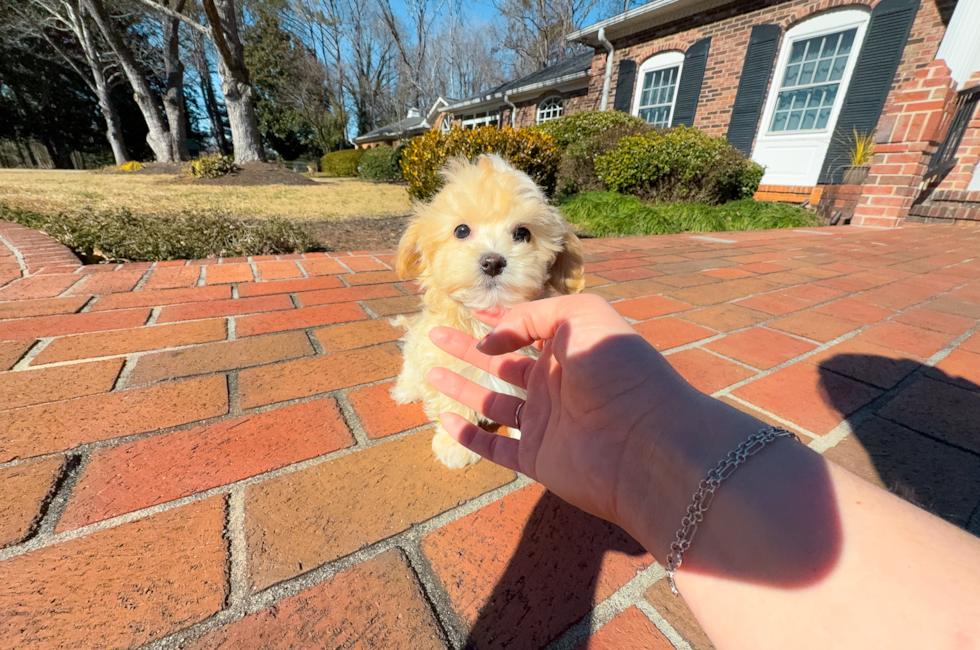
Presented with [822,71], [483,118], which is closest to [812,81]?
[822,71]

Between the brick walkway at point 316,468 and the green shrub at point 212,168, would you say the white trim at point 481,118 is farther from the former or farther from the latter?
the brick walkway at point 316,468

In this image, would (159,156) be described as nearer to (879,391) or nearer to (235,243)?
(235,243)

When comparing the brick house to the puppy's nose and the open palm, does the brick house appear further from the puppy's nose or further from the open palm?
the open palm

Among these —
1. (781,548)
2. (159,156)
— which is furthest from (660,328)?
(159,156)

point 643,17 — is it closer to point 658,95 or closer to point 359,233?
point 658,95

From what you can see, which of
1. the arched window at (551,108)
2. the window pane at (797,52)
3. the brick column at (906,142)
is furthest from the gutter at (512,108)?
the brick column at (906,142)

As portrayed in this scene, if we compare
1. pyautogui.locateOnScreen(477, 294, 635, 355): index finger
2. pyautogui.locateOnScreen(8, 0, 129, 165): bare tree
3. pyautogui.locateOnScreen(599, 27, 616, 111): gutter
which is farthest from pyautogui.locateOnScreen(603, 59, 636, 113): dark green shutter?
pyautogui.locateOnScreen(8, 0, 129, 165): bare tree
